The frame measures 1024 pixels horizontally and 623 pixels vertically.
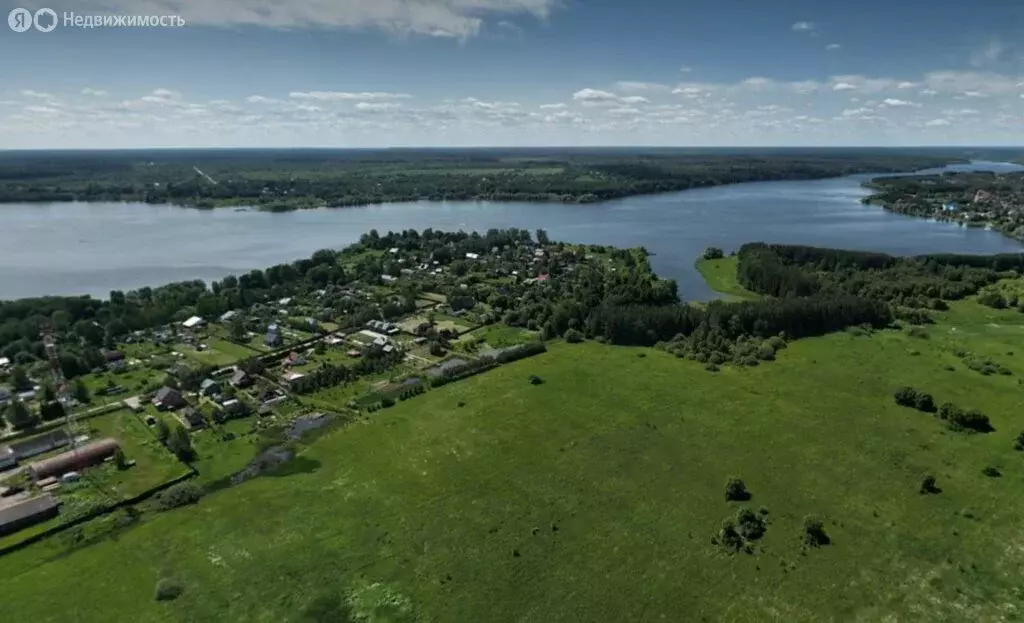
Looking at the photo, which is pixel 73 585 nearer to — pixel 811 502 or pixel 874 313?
pixel 811 502

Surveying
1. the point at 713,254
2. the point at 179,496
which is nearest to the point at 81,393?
the point at 179,496

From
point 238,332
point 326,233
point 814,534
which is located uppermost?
point 326,233

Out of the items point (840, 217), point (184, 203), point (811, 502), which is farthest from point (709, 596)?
point (184, 203)

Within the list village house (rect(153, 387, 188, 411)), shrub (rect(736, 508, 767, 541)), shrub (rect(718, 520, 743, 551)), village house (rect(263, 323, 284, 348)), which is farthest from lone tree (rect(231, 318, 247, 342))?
shrub (rect(736, 508, 767, 541))

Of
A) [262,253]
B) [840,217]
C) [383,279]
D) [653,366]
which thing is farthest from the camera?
[840,217]

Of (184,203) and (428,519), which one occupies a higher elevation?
(184,203)

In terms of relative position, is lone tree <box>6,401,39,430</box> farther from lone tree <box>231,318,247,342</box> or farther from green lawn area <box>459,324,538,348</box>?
green lawn area <box>459,324,538,348</box>

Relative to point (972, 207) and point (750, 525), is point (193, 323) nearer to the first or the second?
point (750, 525)
